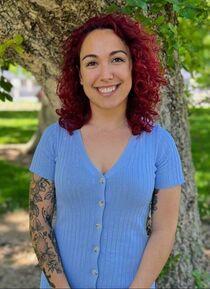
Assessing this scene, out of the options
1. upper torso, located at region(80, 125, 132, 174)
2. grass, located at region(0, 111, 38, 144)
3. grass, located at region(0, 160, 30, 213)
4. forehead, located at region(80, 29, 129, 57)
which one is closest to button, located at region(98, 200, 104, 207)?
upper torso, located at region(80, 125, 132, 174)

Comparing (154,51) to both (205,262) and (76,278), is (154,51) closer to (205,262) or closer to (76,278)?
(76,278)

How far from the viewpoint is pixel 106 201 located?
223 cm

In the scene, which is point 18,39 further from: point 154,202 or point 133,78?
point 154,202

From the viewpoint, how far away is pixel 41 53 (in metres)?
3.49

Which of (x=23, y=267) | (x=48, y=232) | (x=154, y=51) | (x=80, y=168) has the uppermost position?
(x=154, y=51)

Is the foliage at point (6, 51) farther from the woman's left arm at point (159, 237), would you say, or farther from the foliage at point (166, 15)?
the woman's left arm at point (159, 237)

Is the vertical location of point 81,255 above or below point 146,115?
below

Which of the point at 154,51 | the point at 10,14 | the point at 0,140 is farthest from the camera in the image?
the point at 0,140

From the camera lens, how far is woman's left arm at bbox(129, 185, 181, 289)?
7.48ft

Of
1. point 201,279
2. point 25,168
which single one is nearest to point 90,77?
point 201,279

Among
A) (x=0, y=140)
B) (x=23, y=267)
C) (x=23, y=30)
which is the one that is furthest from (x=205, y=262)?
(x=0, y=140)

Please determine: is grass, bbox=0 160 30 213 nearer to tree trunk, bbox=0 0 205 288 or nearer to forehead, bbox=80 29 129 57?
tree trunk, bbox=0 0 205 288

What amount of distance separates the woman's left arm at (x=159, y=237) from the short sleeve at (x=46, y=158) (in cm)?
42

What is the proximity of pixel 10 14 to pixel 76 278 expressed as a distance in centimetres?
162
